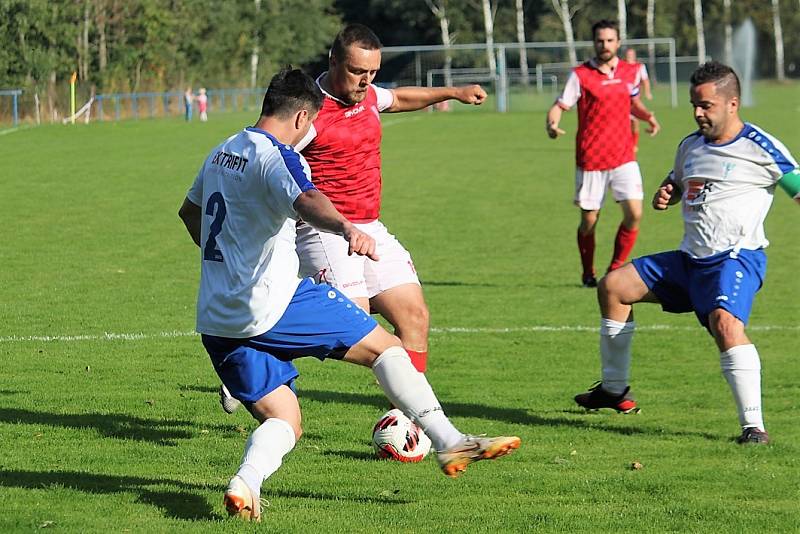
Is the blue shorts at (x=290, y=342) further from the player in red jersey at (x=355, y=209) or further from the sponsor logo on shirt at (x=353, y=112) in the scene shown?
the sponsor logo on shirt at (x=353, y=112)

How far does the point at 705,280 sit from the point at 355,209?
1.91 m

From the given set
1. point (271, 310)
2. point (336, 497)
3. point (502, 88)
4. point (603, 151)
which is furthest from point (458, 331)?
point (502, 88)

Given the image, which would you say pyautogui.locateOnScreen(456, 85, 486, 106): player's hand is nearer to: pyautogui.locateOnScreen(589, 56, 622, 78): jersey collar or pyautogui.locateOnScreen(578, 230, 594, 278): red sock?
pyautogui.locateOnScreen(578, 230, 594, 278): red sock

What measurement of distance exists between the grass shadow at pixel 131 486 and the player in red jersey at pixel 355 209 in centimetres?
161

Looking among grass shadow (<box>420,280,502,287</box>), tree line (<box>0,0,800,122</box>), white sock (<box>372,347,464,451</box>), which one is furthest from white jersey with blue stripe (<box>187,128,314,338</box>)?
tree line (<box>0,0,800,122</box>)

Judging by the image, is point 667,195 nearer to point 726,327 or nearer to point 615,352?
point 726,327

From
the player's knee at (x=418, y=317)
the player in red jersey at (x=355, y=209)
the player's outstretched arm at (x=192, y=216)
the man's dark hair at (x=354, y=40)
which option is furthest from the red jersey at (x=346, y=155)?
the player's outstretched arm at (x=192, y=216)

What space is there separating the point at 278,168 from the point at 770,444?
11.2 feet

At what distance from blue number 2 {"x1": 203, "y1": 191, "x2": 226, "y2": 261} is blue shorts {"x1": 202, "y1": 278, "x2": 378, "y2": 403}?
0.34 m

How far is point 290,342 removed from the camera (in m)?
5.52

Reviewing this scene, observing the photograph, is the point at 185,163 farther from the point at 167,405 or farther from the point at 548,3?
the point at 548,3

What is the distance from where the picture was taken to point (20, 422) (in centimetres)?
737

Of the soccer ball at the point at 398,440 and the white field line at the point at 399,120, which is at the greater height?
the soccer ball at the point at 398,440

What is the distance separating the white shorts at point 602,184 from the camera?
13.6 meters
